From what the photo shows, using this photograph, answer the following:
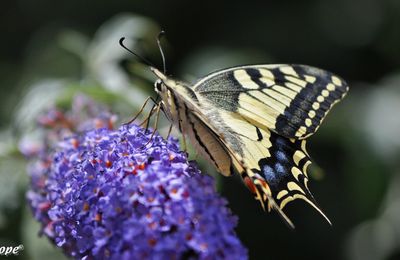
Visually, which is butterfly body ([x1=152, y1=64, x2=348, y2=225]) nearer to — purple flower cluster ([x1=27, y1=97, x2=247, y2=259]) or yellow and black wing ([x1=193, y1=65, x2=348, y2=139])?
yellow and black wing ([x1=193, y1=65, x2=348, y2=139])

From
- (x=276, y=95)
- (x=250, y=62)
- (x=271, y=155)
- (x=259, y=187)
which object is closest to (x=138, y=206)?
(x=259, y=187)

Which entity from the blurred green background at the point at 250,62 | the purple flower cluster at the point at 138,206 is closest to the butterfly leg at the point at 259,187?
the purple flower cluster at the point at 138,206

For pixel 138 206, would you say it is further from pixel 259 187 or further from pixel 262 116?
pixel 262 116

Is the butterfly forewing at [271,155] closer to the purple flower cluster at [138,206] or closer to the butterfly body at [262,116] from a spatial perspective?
the butterfly body at [262,116]

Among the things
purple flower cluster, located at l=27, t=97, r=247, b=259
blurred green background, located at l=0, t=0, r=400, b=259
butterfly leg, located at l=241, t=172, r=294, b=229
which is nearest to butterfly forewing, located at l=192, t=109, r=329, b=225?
butterfly leg, located at l=241, t=172, r=294, b=229

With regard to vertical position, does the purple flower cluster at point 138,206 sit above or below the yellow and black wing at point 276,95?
below

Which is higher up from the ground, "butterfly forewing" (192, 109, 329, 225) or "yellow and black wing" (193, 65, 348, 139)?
"yellow and black wing" (193, 65, 348, 139)
